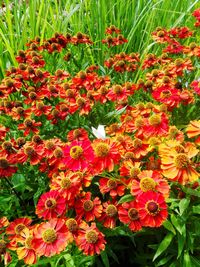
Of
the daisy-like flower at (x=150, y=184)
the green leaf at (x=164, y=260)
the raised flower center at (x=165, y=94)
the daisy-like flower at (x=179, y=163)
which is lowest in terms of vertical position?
the green leaf at (x=164, y=260)

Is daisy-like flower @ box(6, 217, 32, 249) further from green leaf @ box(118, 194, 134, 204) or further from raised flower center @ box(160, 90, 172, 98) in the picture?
raised flower center @ box(160, 90, 172, 98)

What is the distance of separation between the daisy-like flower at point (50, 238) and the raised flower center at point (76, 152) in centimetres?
21

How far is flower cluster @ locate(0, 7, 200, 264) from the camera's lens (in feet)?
3.97

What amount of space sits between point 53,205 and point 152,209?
12.2 inches

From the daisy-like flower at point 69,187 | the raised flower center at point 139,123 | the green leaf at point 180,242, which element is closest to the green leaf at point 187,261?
the green leaf at point 180,242

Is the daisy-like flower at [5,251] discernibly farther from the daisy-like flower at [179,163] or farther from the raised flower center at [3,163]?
the daisy-like flower at [179,163]

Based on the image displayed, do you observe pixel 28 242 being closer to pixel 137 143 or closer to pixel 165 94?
pixel 137 143

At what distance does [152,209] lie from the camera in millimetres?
1145

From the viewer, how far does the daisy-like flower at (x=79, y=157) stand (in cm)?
133

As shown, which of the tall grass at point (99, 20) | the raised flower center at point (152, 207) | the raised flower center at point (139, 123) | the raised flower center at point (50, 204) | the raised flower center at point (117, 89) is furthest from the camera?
the tall grass at point (99, 20)

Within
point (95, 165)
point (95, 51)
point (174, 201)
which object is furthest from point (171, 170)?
point (95, 51)

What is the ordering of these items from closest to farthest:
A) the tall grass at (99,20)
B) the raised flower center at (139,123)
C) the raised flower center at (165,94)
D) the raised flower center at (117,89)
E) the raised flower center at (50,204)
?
the raised flower center at (50,204) < the raised flower center at (139,123) < the raised flower center at (165,94) < the raised flower center at (117,89) < the tall grass at (99,20)

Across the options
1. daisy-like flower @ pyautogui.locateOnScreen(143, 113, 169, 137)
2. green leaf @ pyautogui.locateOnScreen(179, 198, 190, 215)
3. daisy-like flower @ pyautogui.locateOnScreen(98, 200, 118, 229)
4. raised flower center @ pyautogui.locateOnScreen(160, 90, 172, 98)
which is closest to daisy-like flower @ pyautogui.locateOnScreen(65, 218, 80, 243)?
daisy-like flower @ pyautogui.locateOnScreen(98, 200, 118, 229)

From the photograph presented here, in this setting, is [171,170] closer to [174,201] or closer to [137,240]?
[174,201]
